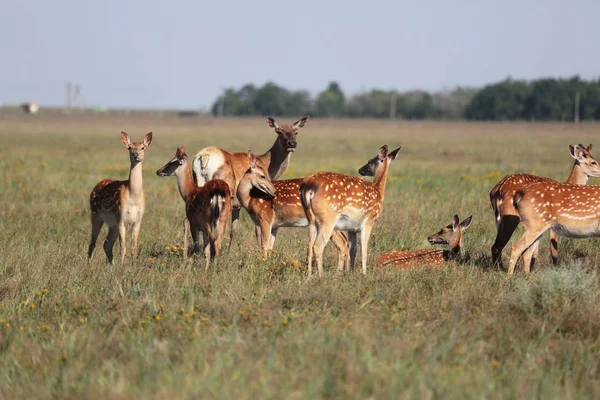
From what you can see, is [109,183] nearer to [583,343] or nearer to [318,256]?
[318,256]

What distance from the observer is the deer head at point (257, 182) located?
36.5ft

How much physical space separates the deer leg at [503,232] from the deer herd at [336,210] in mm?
12

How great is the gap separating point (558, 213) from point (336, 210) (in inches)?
100

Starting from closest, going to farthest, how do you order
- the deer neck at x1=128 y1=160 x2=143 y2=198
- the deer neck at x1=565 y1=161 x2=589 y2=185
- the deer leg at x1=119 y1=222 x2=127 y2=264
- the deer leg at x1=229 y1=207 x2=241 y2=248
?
the deer leg at x1=119 y1=222 x2=127 y2=264, the deer neck at x1=128 y1=160 x2=143 y2=198, the deer neck at x1=565 y1=161 x2=589 y2=185, the deer leg at x1=229 y1=207 x2=241 y2=248

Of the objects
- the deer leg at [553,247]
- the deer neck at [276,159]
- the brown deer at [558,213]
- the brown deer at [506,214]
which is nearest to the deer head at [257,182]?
the deer neck at [276,159]

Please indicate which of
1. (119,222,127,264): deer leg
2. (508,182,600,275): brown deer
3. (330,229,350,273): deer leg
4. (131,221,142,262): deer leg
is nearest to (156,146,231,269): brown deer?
(131,221,142,262): deer leg

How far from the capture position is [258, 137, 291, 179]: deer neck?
545 inches

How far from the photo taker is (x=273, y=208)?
11250mm

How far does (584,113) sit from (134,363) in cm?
9078

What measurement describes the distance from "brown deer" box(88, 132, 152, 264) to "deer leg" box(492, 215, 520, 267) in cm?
452

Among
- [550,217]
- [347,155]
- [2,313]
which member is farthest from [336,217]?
[347,155]

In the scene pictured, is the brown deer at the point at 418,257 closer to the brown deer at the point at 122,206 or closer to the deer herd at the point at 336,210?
the deer herd at the point at 336,210

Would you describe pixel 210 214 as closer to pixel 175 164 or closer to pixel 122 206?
pixel 122 206

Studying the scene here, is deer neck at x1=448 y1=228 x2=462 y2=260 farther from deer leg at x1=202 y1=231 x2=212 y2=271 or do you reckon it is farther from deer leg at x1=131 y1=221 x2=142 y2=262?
deer leg at x1=131 y1=221 x2=142 y2=262
